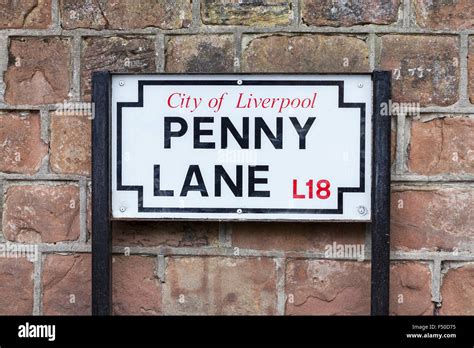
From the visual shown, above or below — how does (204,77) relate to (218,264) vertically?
above

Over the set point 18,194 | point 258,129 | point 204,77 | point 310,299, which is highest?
point 204,77

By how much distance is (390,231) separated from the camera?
5.08 ft

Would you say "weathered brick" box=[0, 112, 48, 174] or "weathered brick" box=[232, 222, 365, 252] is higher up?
"weathered brick" box=[0, 112, 48, 174]

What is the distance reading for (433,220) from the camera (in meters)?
1.55

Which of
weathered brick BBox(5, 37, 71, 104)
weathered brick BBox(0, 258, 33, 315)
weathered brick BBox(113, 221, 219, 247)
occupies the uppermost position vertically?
weathered brick BBox(5, 37, 71, 104)

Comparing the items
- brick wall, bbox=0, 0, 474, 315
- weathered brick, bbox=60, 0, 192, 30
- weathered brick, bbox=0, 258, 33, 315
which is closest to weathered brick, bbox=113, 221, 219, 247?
brick wall, bbox=0, 0, 474, 315

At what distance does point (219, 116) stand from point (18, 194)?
50cm

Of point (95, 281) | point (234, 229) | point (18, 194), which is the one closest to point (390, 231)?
point (234, 229)

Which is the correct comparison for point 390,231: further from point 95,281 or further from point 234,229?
point 95,281

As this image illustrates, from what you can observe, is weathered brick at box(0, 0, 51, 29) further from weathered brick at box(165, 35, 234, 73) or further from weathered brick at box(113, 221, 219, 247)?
weathered brick at box(113, 221, 219, 247)

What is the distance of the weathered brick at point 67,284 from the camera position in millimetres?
1603

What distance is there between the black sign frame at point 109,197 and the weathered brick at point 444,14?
0.55ft

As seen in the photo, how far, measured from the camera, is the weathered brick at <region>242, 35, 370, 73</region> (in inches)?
61.1

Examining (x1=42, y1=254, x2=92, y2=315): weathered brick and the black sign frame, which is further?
(x1=42, y1=254, x2=92, y2=315): weathered brick
